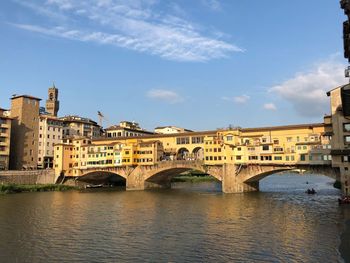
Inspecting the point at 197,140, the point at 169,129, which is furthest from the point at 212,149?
the point at 169,129

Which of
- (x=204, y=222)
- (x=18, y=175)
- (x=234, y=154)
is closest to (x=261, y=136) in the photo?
(x=234, y=154)

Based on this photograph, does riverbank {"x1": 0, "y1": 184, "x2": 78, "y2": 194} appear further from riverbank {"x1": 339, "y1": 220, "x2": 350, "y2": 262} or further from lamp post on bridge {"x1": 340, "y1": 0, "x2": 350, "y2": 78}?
lamp post on bridge {"x1": 340, "y1": 0, "x2": 350, "y2": 78}

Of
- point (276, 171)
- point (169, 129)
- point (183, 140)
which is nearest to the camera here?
point (276, 171)

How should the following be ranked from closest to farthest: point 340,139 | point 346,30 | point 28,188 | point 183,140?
1. point 346,30
2. point 340,139
3. point 28,188
4. point 183,140

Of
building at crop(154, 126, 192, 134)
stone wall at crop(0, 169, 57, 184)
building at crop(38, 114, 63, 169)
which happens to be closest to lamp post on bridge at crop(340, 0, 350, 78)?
stone wall at crop(0, 169, 57, 184)

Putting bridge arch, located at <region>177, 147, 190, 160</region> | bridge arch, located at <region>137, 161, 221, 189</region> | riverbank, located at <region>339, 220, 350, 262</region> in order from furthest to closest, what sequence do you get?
bridge arch, located at <region>177, 147, 190, 160</region> → bridge arch, located at <region>137, 161, 221, 189</region> → riverbank, located at <region>339, 220, 350, 262</region>

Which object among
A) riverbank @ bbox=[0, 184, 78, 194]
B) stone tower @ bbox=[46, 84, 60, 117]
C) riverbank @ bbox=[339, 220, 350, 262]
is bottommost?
riverbank @ bbox=[339, 220, 350, 262]

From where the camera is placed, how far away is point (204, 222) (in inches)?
1462

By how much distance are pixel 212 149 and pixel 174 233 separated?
42.1 metres

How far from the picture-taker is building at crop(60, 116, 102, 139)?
116750 mm

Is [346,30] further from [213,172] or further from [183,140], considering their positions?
[183,140]

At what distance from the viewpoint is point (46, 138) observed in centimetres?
10375

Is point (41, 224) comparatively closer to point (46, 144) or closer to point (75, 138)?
Result: point (75, 138)

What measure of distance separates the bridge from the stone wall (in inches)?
307
